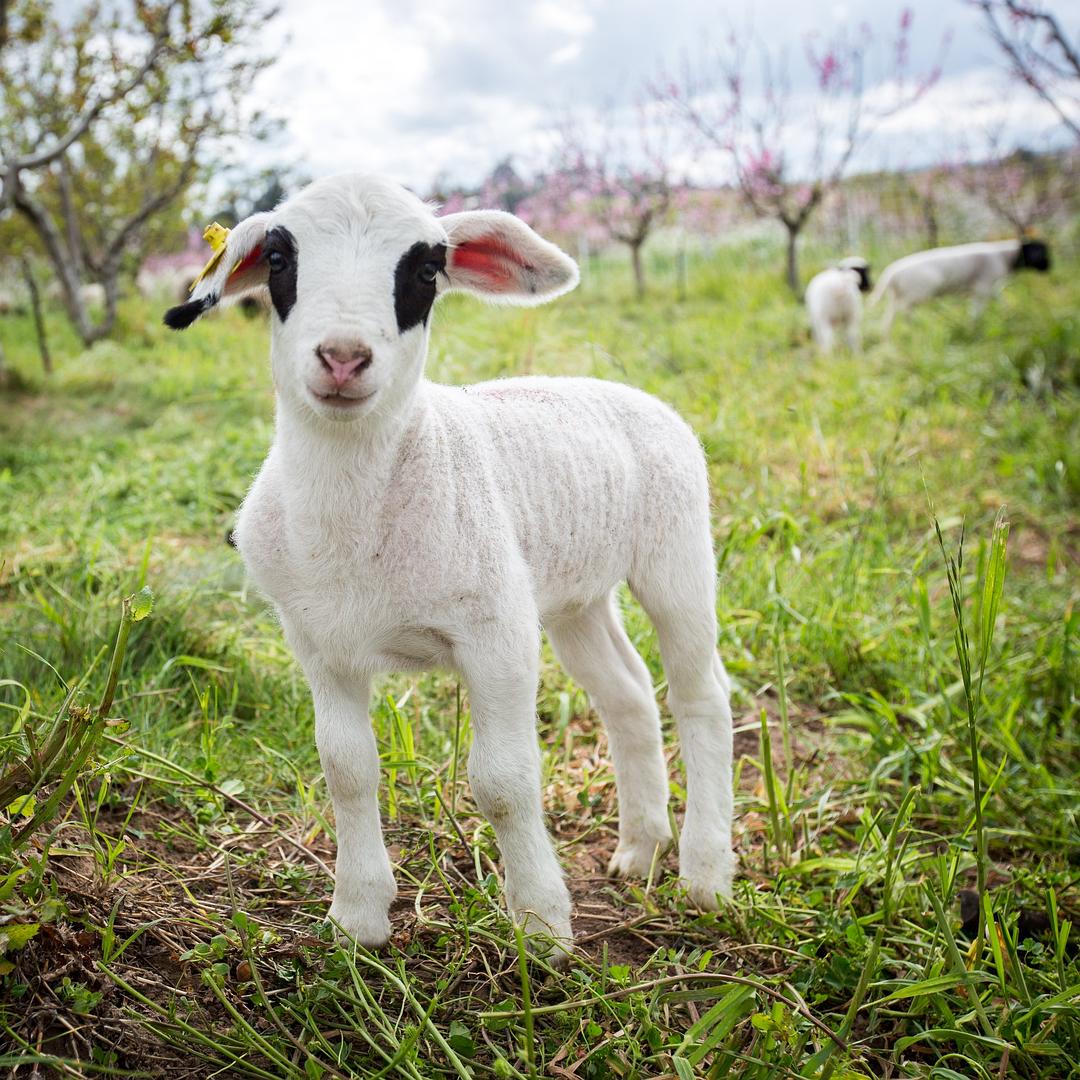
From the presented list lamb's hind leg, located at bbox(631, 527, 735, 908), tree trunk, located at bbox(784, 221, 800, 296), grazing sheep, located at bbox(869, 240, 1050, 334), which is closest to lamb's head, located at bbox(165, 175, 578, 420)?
lamb's hind leg, located at bbox(631, 527, 735, 908)

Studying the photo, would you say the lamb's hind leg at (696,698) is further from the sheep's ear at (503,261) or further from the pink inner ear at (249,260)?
the pink inner ear at (249,260)

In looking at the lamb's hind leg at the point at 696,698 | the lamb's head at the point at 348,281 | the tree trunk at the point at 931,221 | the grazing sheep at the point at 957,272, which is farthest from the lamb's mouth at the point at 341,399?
the tree trunk at the point at 931,221

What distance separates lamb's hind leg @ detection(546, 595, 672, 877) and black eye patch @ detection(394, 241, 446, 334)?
3.70 ft

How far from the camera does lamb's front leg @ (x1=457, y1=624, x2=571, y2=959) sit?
2227 millimetres

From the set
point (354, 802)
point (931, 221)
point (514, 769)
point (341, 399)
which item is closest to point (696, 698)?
point (514, 769)

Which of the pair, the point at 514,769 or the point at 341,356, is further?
the point at 514,769

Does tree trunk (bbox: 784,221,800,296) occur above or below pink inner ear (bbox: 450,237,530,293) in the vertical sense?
below

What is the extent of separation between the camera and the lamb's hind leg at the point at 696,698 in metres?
2.78

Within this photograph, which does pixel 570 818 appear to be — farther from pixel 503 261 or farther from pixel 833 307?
pixel 833 307

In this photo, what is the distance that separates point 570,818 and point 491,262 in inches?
70.3

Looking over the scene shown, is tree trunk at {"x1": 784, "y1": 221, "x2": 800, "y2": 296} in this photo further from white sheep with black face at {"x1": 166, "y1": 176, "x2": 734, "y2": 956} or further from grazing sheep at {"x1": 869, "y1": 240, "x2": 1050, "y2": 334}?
white sheep with black face at {"x1": 166, "y1": 176, "x2": 734, "y2": 956}

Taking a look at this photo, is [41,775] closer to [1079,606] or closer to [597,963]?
[597,963]

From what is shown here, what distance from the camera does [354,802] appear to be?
92.5 inches

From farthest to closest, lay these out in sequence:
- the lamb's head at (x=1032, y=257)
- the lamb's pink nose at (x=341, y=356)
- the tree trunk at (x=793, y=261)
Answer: the tree trunk at (x=793, y=261), the lamb's head at (x=1032, y=257), the lamb's pink nose at (x=341, y=356)
